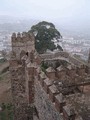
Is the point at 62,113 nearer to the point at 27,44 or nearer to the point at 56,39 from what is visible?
the point at 27,44

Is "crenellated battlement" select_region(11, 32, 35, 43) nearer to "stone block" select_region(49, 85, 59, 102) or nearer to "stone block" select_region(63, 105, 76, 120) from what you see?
"stone block" select_region(49, 85, 59, 102)

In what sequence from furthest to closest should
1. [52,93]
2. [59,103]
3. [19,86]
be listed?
1. [19,86]
2. [52,93]
3. [59,103]

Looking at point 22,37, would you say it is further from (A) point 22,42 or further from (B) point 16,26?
(B) point 16,26

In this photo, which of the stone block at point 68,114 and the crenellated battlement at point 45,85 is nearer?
the stone block at point 68,114

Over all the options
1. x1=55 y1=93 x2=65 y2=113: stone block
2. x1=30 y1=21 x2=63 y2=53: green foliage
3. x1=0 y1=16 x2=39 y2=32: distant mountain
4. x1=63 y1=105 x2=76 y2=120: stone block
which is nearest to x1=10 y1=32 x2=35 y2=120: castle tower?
x1=55 y1=93 x2=65 y2=113: stone block

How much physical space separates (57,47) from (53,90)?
2991 centimetres

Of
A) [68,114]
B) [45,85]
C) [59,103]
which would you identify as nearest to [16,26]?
[45,85]

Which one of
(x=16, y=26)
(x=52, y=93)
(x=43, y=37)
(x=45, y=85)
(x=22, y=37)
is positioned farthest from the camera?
(x=16, y=26)

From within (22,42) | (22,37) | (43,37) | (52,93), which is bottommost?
(43,37)

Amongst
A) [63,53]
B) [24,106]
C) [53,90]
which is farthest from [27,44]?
[63,53]

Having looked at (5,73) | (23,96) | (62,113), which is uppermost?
(62,113)

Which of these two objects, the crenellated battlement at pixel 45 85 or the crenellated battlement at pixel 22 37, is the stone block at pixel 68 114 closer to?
the crenellated battlement at pixel 45 85

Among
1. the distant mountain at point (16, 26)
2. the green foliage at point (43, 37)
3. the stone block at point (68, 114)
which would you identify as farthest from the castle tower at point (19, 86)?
the distant mountain at point (16, 26)

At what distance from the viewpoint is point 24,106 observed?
48.8ft
